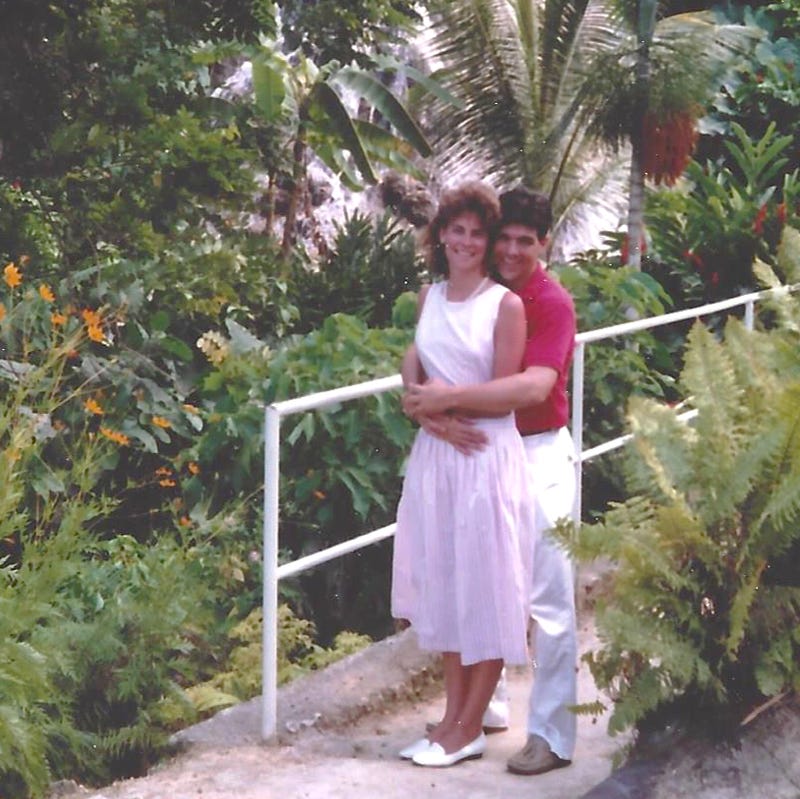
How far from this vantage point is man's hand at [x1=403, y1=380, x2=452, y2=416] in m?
4.27

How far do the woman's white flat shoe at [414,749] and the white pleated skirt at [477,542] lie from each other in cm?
27

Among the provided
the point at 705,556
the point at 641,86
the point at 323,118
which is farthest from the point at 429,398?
the point at 323,118

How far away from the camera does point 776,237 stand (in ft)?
33.0

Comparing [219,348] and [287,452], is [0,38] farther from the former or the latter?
[287,452]

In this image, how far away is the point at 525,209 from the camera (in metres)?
4.31

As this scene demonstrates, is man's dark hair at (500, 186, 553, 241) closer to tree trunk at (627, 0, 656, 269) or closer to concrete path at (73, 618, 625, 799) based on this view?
concrete path at (73, 618, 625, 799)

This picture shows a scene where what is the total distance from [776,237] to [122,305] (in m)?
4.41

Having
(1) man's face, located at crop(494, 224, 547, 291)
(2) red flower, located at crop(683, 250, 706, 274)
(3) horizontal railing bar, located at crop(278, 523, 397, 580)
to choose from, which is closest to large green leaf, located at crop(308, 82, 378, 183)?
(2) red flower, located at crop(683, 250, 706, 274)

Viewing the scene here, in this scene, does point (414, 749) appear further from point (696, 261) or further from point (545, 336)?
point (696, 261)

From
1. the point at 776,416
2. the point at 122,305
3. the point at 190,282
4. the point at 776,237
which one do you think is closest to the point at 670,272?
the point at 776,237

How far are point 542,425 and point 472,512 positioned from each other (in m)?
0.32

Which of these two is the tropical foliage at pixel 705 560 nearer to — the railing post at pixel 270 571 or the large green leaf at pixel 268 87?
the railing post at pixel 270 571

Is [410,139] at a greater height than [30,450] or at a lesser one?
greater

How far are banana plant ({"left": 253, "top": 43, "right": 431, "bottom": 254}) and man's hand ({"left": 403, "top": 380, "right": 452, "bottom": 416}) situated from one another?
6594mm
